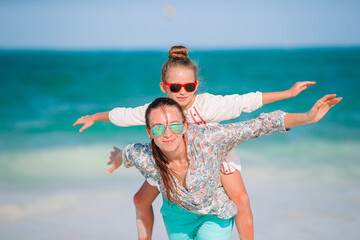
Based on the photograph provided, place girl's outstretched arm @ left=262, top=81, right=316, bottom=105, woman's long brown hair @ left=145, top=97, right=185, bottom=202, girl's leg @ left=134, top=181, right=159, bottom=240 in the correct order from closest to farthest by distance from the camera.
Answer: woman's long brown hair @ left=145, top=97, right=185, bottom=202
girl's outstretched arm @ left=262, top=81, right=316, bottom=105
girl's leg @ left=134, top=181, right=159, bottom=240

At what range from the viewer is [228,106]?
3090 millimetres

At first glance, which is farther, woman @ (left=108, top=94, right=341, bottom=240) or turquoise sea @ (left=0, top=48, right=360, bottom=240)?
turquoise sea @ (left=0, top=48, right=360, bottom=240)

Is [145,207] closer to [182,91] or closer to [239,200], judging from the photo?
[239,200]

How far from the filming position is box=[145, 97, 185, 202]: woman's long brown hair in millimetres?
2701

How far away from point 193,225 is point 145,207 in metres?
0.43

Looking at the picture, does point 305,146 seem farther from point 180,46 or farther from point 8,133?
point 8,133

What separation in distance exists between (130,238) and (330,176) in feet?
10.5

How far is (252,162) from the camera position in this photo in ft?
24.0

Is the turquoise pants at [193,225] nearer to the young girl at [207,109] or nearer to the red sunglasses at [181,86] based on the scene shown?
the young girl at [207,109]

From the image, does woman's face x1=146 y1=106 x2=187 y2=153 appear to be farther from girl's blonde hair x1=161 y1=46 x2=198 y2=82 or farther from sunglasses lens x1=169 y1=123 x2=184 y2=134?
girl's blonde hair x1=161 y1=46 x2=198 y2=82

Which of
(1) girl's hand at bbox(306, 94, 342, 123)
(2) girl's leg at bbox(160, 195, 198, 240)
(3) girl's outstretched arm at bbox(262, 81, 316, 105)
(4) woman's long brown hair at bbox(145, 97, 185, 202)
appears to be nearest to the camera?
(1) girl's hand at bbox(306, 94, 342, 123)

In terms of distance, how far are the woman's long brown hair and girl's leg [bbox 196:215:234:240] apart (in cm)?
33

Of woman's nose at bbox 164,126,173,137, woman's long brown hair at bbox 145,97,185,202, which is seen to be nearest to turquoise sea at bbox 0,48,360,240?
woman's long brown hair at bbox 145,97,185,202

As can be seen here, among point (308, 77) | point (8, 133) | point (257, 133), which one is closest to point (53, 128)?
point (8, 133)
